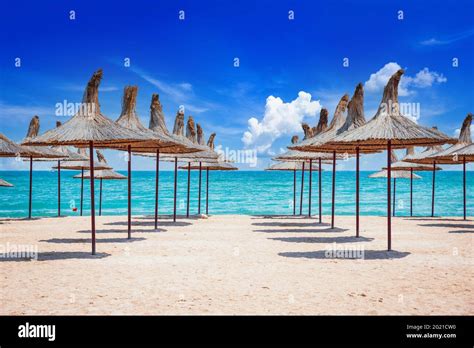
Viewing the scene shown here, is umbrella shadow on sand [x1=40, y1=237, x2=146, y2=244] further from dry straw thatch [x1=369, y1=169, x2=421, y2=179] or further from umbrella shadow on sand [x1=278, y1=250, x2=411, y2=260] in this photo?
→ dry straw thatch [x1=369, y1=169, x2=421, y2=179]

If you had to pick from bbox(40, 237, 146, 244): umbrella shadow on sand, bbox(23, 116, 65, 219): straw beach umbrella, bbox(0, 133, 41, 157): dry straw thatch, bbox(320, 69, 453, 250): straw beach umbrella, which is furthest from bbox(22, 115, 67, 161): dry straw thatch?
bbox(320, 69, 453, 250): straw beach umbrella

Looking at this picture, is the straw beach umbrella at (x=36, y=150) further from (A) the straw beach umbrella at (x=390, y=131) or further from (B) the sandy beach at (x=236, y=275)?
(A) the straw beach umbrella at (x=390, y=131)

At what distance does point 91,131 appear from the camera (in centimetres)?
998

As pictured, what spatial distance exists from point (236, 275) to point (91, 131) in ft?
13.8

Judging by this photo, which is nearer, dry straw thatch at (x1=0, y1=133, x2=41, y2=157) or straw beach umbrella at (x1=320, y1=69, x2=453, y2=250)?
straw beach umbrella at (x1=320, y1=69, x2=453, y2=250)

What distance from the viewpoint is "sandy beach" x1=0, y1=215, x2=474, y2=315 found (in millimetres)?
6156

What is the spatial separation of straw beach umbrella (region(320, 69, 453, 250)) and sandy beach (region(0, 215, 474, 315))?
6.06 feet

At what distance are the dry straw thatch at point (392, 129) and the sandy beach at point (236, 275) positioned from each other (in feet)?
7.64

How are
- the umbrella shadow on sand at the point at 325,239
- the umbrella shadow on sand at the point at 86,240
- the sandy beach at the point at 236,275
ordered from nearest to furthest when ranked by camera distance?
1. the sandy beach at the point at 236,275
2. the umbrella shadow on sand at the point at 86,240
3. the umbrella shadow on sand at the point at 325,239

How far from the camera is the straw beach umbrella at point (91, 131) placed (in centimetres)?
980

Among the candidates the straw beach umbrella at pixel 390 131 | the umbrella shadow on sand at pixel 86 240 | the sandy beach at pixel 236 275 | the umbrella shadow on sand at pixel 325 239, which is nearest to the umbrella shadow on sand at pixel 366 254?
the sandy beach at pixel 236 275
